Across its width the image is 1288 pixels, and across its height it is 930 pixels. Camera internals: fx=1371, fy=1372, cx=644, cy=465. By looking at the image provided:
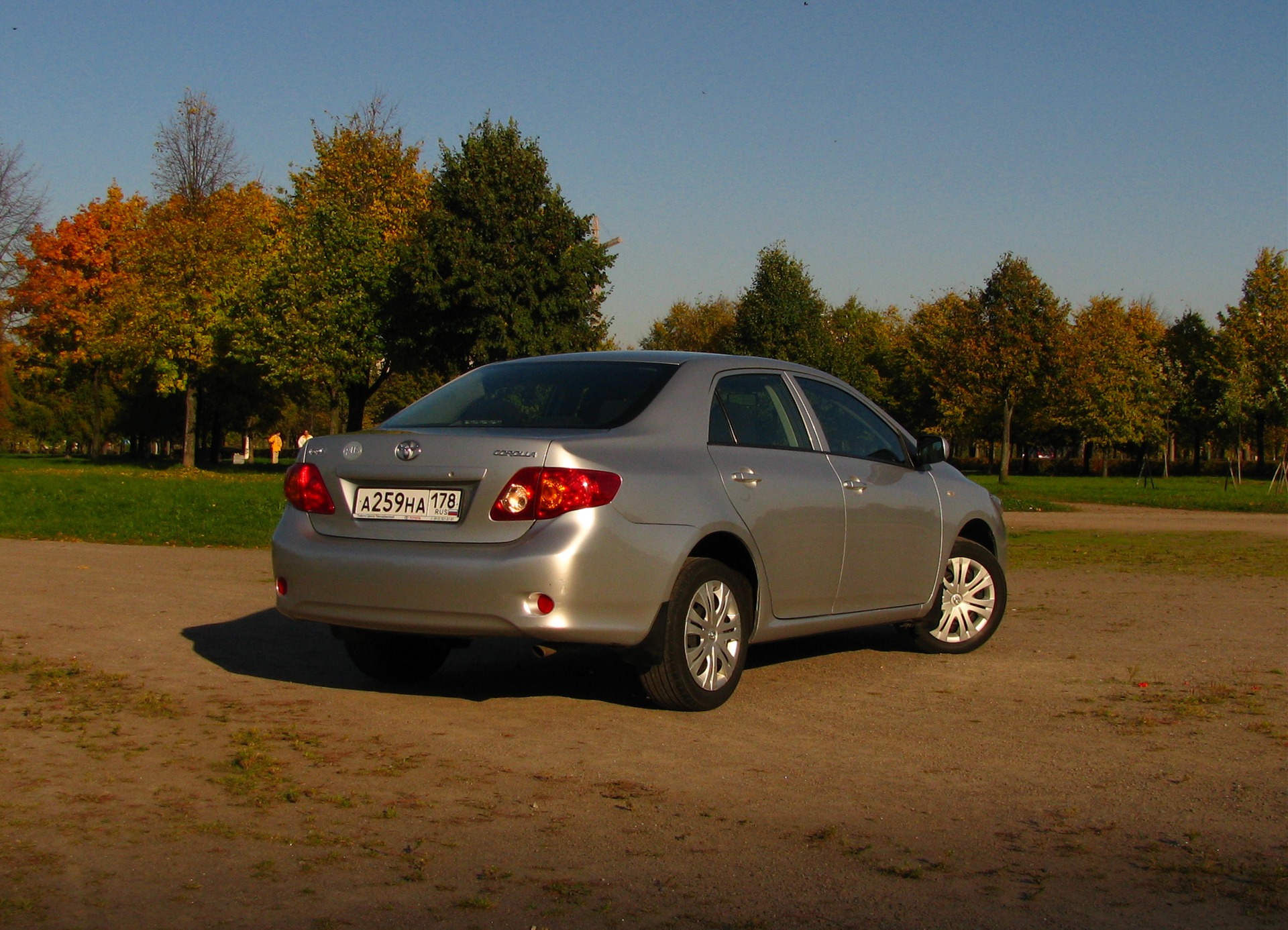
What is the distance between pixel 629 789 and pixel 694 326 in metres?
88.4

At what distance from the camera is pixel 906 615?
7.84 metres

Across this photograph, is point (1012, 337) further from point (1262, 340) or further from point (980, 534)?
point (980, 534)

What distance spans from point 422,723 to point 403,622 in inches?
19.3

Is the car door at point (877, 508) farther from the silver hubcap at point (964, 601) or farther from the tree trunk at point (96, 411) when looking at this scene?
the tree trunk at point (96, 411)

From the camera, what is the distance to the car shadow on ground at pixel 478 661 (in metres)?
6.87

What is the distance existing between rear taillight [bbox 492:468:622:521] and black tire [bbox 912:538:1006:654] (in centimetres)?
330

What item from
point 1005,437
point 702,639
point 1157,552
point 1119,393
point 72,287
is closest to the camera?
point 702,639

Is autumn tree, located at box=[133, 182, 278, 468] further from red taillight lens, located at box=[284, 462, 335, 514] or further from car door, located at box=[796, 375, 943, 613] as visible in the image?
red taillight lens, located at box=[284, 462, 335, 514]

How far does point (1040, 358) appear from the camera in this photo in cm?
5025

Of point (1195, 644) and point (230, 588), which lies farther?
point (230, 588)

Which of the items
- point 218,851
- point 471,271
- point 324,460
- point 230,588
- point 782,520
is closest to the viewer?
point 218,851

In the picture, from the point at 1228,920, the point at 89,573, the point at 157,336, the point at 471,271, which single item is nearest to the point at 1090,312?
the point at 471,271

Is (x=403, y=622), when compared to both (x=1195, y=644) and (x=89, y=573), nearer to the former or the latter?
(x=1195, y=644)

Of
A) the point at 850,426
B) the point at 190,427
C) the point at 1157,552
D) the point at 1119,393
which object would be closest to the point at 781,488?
the point at 850,426
